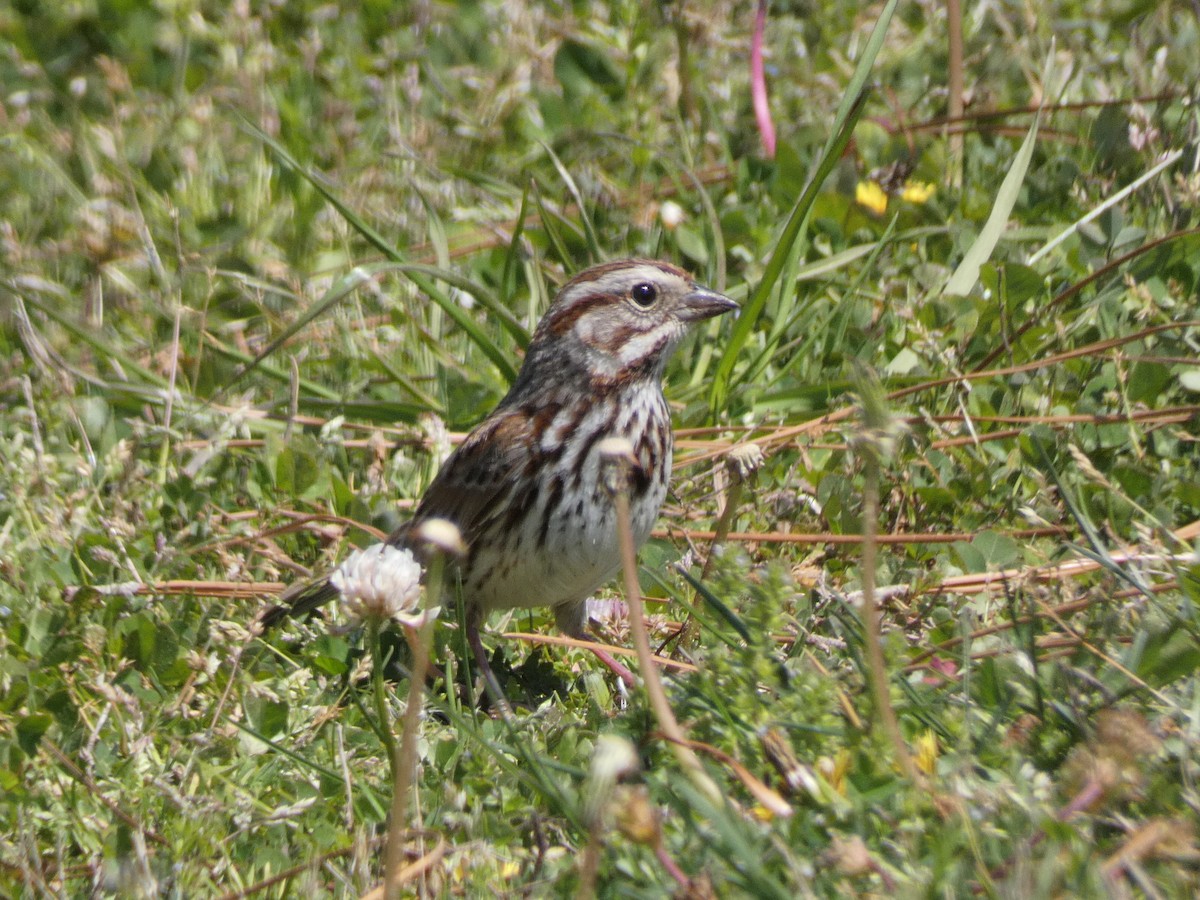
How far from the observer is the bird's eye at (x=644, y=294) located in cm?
430

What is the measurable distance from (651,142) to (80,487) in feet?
8.34

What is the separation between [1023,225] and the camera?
5.30 m

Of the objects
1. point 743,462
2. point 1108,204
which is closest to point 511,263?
point 1108,204

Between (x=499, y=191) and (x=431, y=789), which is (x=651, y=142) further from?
(x=431, y=789)

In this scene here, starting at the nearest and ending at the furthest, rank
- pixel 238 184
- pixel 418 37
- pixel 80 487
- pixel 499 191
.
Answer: pixel 80 487 < pixel 499 191 < pixel 238 184 < pixel 418 37

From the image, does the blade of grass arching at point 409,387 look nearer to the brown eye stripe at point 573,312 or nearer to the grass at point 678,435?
the grass at point 678,435

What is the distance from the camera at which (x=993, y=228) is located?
4.96 m

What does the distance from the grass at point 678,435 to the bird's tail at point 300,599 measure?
0.17 metres

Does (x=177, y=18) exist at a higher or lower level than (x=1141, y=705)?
higher

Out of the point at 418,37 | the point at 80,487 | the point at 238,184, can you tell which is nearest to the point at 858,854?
the point at 80,487

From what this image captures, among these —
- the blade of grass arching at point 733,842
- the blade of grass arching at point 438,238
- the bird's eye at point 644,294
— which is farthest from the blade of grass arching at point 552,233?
the blade of grass arching at point 733,842

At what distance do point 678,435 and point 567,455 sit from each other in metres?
1.01

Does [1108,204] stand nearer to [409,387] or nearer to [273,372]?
[409,387]

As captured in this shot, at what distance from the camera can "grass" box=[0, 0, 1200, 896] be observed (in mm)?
2508
